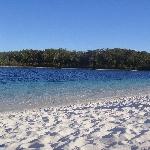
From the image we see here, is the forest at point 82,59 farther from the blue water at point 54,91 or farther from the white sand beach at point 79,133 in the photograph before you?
the white sand beach at point 79,133

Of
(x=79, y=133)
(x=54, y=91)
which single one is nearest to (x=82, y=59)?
(x=54, y=91)

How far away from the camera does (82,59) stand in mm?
159750

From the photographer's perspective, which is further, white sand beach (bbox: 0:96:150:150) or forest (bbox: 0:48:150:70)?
forest (bbox: 0:48:150:70)

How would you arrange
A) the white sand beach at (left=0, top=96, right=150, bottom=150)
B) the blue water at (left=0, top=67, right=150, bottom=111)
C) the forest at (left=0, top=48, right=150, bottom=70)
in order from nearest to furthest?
the white sand beach at (left=0, top=96, right=150, bottom=150) → the blue water at (left=0, top=67, right=150, bottom=111) → the forest at (left=0, top=48, right=150, bottom=70)

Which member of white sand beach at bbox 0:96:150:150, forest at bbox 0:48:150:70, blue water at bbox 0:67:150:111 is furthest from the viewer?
forest at bbox 0:48:150:70

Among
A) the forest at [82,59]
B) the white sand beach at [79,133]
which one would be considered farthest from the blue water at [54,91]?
the forest at [82,59]

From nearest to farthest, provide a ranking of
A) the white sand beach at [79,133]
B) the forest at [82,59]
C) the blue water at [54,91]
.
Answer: the white sand beach at [79,133] < the blue water at [54,91] < the forest at [82,59]

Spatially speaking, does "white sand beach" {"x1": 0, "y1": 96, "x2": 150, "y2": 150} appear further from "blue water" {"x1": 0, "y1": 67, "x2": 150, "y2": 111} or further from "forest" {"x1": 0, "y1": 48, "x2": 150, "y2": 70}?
"forest" {"x1": 0, "y1": 48, "x2": 150, "y2": 70}

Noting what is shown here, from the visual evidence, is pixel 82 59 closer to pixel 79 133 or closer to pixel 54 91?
pixel 54 91

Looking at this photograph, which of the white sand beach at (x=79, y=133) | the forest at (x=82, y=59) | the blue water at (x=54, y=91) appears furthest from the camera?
the forest at (x=82, y=59)

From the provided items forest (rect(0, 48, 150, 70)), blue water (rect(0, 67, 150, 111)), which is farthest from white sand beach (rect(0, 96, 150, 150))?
forest (rect(0, 48, 150, 70))

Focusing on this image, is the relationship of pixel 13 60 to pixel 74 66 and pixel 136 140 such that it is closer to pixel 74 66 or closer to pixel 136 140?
pixel 74 66

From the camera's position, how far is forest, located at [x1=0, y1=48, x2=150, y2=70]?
15675 centimetres

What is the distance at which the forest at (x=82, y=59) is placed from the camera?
514 feet
